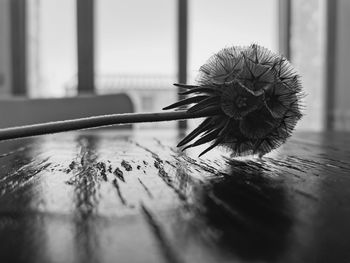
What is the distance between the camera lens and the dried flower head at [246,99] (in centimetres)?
32

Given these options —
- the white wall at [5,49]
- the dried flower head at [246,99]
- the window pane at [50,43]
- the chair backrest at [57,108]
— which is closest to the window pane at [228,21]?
the window pane at [50,43]

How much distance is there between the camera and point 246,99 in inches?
12.6

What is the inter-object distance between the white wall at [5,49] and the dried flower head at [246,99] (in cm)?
323

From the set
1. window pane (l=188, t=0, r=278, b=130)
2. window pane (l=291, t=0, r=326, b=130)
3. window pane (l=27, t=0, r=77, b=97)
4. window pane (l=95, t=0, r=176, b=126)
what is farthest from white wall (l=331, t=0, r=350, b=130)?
window pane (l=27, t=0, r=77, b=97)

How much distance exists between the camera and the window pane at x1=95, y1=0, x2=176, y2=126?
11.3 ft

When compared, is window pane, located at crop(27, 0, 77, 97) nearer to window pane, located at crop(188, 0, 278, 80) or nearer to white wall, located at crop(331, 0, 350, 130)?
window pane, located at crop(188, 0, 278, 80)

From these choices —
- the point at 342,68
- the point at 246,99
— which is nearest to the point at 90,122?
the point at 246,99

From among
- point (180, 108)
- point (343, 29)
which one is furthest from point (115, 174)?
point (343, 29)

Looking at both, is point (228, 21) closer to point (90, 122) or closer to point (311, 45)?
point (311, 45)

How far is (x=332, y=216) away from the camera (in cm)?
20

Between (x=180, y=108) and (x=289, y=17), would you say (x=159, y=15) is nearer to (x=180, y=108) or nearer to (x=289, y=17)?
(x=289, y=17)

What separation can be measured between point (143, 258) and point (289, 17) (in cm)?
394

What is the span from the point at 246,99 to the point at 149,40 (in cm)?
362

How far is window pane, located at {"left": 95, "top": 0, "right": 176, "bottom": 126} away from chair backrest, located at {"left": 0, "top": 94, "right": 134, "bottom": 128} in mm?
1908
